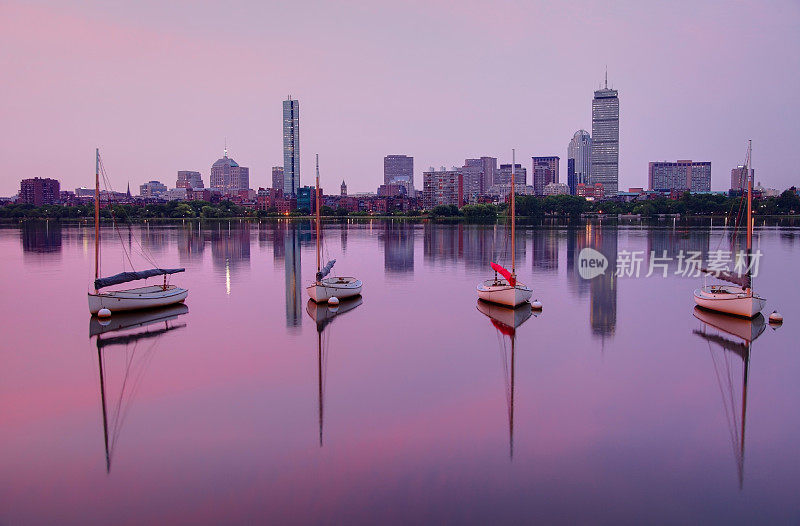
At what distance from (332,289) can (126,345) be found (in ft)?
45.1

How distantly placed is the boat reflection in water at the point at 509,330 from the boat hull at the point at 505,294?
505 mm

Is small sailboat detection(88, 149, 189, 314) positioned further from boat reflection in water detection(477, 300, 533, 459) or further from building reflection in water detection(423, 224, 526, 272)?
building reflection in water detection(423, 224, 526, 272)

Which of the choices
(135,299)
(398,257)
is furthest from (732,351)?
(398,257)

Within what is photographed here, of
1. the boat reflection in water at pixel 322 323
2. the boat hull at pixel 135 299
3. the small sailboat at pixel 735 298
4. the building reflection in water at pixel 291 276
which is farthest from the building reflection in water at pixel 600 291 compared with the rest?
the boat hull at pixel 135 299

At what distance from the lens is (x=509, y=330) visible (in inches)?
1304

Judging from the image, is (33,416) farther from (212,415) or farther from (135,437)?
(212,415)

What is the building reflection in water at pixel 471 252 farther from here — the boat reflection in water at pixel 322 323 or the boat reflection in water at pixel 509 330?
the boat reflection in water at pixel 322 323

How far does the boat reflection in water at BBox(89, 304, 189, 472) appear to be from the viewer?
20.3 meters

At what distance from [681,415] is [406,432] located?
8.85 meters

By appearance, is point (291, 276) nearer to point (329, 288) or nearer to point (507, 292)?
point (329, 288)

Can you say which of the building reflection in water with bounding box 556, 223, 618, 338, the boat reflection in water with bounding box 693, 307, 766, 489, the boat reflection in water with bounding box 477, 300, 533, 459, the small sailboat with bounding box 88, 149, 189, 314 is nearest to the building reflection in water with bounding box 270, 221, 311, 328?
the small sailboat with bounding box 88, 149, 189, 314

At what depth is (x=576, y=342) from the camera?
30719 millimetres

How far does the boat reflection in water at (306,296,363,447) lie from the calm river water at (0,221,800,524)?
18 centimetres

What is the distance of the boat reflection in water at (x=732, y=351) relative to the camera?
1927 cm
